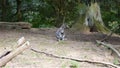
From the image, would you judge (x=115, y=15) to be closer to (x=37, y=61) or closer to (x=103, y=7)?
(x=103, y=7)

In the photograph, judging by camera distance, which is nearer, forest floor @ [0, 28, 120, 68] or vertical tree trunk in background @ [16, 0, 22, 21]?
forest floor @ [0, 28, 120, 68]

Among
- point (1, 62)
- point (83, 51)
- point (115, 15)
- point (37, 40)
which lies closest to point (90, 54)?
point (83, 51)

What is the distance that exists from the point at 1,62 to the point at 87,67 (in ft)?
6.94

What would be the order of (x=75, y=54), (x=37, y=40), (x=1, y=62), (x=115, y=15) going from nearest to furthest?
1. (x=1, y=62)
2. (x=75, y=54)
3. (x=37, y=40)
4. (x=115, y=15)

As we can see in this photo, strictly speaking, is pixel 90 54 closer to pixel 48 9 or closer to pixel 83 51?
pixel 83 51

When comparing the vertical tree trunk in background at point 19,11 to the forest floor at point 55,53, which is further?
the vertical tree trunk in background at point 19,11

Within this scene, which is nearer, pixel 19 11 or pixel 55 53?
pixel 55 53

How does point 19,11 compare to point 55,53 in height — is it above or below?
above

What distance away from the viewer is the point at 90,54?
8695mm

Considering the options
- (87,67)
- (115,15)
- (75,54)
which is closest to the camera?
(87,67)

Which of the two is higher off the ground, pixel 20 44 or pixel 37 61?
pixel 20 44

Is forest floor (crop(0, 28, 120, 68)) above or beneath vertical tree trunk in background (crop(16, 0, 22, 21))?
beneath

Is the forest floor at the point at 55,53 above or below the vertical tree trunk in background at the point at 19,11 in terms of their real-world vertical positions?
below

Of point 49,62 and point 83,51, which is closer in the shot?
point 49,62
